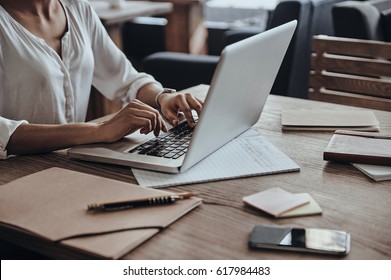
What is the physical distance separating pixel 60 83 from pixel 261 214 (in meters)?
0.75

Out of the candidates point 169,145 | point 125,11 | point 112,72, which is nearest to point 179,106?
point 169,145

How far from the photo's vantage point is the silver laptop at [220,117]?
0.97 m

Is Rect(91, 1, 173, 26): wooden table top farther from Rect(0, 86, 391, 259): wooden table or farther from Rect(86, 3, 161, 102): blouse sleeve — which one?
Rect(0, 86, 391, 259): wooden table

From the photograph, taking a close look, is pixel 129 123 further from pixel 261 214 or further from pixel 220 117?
pixel 261 214

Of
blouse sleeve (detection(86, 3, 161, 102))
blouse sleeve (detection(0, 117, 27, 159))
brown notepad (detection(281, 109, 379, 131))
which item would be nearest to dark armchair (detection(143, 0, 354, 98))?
blouse sleeve (detection(86, 3, 161, 102))

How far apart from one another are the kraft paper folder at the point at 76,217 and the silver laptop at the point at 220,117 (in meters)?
0.11

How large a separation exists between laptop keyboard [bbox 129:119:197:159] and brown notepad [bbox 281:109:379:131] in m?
0.24

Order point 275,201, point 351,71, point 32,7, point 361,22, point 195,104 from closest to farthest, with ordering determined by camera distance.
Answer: point 275,201, point 195,104, point 32,7, point 351,71, point 361,22

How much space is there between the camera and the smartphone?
2.57ft

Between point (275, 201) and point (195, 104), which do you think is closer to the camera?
point (275, 201)

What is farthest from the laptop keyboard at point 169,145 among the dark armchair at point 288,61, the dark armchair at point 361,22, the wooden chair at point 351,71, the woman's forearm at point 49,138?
the dark armchair at point 361,22

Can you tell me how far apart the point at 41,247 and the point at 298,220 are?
1.23ft

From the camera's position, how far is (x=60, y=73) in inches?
56.8
